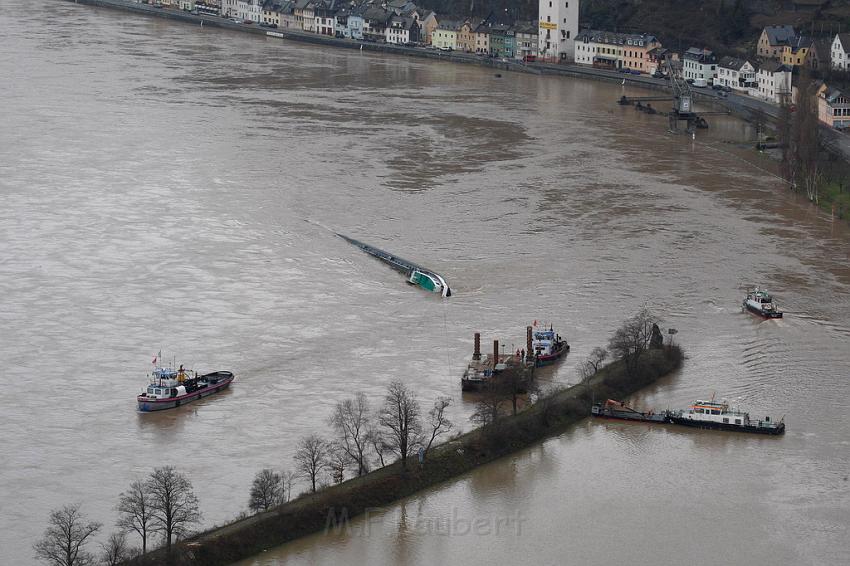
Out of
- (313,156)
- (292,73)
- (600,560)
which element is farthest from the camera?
(292,73)

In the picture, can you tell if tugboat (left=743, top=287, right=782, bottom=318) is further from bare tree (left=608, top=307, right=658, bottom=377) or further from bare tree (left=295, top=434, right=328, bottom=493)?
bare tree (left=295, top=434, right=328, bottom=493)

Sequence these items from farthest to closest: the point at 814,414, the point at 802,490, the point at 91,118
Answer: the point at 91,118, the point at 814,414, the point at 802,490

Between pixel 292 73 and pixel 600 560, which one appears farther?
pixel 292 73

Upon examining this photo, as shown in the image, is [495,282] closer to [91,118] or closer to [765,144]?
[765,144]

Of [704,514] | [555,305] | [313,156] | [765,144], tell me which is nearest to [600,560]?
[704,514]

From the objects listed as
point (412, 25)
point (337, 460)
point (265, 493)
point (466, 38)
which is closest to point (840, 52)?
point (466, 38)

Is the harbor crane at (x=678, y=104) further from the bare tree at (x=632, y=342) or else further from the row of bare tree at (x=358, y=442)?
the row of bare tree at (x=358, y=442)

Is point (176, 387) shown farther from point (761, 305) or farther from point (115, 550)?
point (761, 305)

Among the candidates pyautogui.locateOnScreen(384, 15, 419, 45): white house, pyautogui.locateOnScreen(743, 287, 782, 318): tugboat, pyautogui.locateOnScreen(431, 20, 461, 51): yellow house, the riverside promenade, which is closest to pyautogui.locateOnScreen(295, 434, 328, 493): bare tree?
pyautogui.locateOnScreen(743, 287, 782, 318): tugboat
